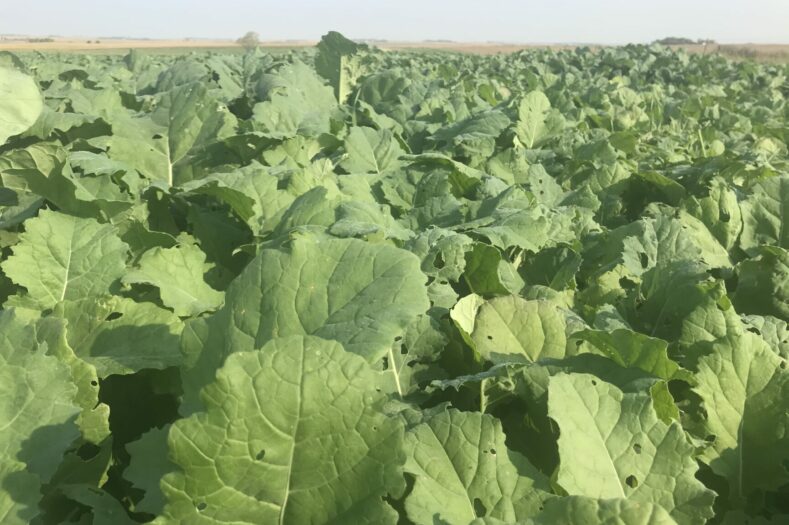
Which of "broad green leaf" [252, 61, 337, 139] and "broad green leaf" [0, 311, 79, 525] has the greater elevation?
"broad green leaf" [252, 61, 337, 139]

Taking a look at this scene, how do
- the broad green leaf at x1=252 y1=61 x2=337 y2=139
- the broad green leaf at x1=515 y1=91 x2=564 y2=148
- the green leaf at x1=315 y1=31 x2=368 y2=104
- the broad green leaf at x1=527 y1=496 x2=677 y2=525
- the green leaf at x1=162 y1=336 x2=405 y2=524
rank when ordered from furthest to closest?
the green leaf at x1=315 y1=31 x2=368 y2=104 → the broad green leaf at x1=515 y1=91 x2=564 y2=148 → the broad green leaf at x1=252 y1=61 x2=337 y2=139 → the green leaf at x1=162 y1=336 x2=405 y2=524 → the broad green leaf at x1=527 y1=496 x2=677 y2=525

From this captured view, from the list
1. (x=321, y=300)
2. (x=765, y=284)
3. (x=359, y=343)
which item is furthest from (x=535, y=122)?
(x=359, y=343)

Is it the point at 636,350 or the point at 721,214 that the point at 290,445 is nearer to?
the point at 636,350

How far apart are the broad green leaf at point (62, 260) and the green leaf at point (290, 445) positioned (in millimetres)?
1081

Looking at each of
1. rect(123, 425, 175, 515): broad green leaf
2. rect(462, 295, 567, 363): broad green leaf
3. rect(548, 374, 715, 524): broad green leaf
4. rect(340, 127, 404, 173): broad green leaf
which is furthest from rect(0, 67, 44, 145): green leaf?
rect(340, 127, 404, 173): broad green leaf

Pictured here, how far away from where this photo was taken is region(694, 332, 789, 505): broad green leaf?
1.50 m

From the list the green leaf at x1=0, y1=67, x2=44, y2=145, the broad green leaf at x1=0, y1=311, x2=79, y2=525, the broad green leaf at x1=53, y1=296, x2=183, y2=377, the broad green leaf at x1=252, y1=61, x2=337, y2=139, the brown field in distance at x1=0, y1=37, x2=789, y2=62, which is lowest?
the brown field in distance at x1=0, y1=37, x2=789, y2=62

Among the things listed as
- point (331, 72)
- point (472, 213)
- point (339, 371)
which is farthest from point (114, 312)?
point (331, 72)

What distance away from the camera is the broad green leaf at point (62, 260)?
196 cm

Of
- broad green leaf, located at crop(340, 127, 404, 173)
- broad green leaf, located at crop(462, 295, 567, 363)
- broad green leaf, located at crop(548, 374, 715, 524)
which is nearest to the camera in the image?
broad green leaf, located at crop(548, 374, 715, 524)

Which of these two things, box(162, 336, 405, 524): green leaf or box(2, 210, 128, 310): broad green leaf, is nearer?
box(162, 336, 405, 524): green leaf

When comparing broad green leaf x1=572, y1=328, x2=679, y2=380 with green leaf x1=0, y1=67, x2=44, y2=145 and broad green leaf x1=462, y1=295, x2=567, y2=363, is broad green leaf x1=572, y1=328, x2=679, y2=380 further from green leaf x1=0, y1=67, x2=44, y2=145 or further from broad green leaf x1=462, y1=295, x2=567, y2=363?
green leaf x1=0, y1=67, x2=44, y2=145

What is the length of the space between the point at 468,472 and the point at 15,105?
129 cm

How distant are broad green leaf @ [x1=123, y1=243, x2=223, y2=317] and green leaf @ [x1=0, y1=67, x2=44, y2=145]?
0.53 meters
